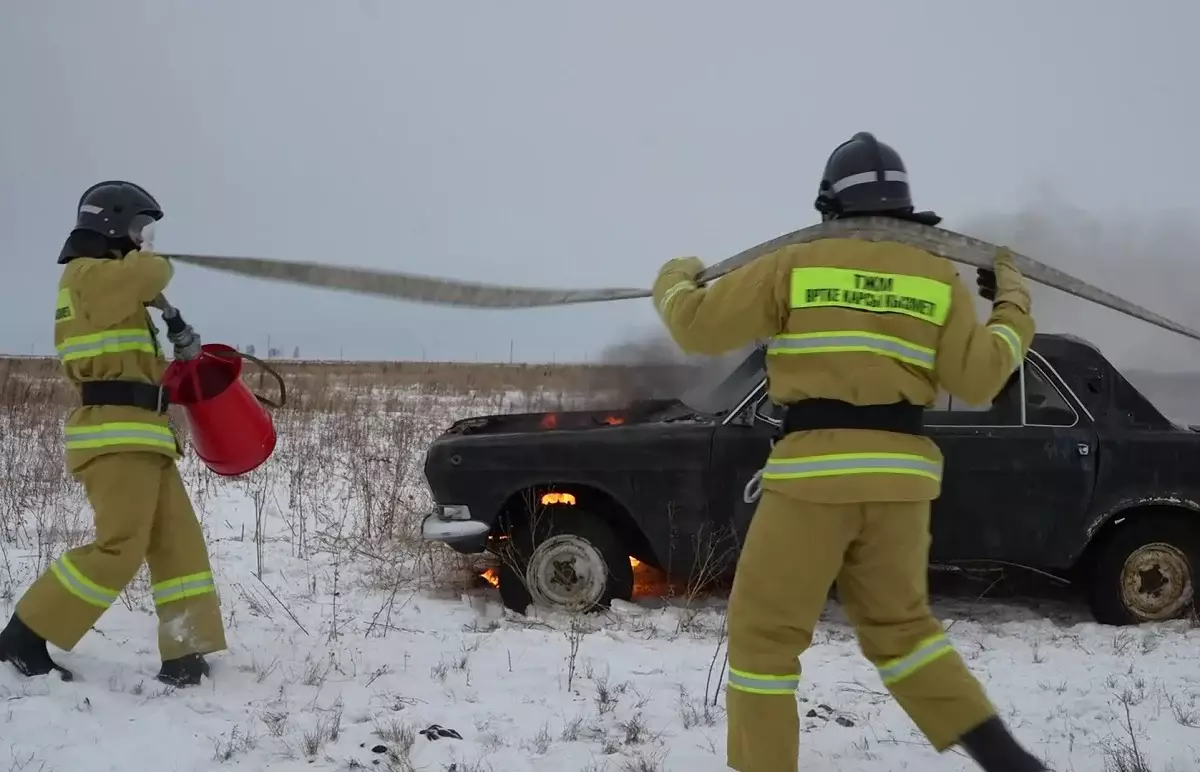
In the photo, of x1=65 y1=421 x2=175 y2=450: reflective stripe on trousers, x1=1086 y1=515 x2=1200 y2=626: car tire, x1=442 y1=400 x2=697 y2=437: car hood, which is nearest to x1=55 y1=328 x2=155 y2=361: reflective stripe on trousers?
x1=65 y1=421 x2=175 y2=450: reflective stripe on trousers

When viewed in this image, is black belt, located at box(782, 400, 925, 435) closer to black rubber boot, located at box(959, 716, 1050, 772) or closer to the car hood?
black rubber boot, located at box(959, 716, 1050, 772)

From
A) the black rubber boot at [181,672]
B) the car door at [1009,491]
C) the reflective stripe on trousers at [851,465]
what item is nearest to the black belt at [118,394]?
the black rubber boot at [181,672]

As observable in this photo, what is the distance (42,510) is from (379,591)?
311cm

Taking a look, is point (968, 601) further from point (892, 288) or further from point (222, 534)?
point (222, 534)

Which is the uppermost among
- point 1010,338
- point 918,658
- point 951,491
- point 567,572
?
point 1010,338

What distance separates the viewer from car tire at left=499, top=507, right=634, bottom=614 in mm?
4883

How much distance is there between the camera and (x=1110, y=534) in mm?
4879

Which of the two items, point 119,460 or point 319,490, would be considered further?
point 319,490

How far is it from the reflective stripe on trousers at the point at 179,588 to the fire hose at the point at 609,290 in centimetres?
125

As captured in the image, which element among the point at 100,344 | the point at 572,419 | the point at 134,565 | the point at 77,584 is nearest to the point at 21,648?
the point at 77,584

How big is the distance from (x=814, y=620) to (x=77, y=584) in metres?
2.70

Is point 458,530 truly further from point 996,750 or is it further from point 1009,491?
point 996,750

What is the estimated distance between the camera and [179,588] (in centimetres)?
371

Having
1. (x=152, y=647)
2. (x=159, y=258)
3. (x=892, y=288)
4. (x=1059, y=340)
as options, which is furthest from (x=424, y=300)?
(x=1059, y=340)
